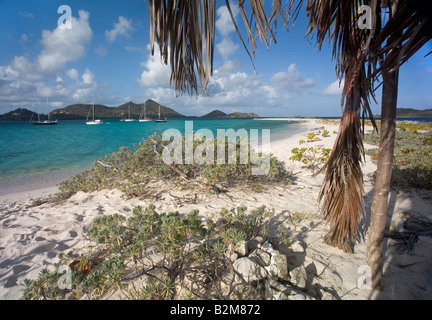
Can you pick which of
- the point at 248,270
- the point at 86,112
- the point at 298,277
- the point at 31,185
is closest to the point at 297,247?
the point at 298,277

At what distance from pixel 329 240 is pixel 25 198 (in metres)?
8.14

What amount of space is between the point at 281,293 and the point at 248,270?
37cm

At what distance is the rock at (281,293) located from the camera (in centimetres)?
172

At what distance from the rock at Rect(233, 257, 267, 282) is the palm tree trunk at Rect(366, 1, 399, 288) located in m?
1.17

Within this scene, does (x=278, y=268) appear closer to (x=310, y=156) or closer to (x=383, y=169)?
(x=383, y=169)

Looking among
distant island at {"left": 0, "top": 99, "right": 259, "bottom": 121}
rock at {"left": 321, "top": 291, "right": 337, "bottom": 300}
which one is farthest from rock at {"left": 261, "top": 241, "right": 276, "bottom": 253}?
distant island at {"left": 0, "top": 99, "right": 259, "bottom": 121}

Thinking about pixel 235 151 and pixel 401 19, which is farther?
pixel 235 151

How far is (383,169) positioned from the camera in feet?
6.21

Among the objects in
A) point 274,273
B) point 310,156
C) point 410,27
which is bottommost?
point 274,273

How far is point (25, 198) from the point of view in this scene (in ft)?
19.9

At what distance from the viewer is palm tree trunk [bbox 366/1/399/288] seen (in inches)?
69.9

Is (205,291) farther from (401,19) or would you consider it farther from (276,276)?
(401,19)

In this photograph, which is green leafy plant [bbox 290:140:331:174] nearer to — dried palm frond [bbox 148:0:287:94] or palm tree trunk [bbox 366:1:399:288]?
palm tree trunk [bbox 366:1:399:288]

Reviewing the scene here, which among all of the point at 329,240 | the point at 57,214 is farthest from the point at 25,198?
the point at 329,240
